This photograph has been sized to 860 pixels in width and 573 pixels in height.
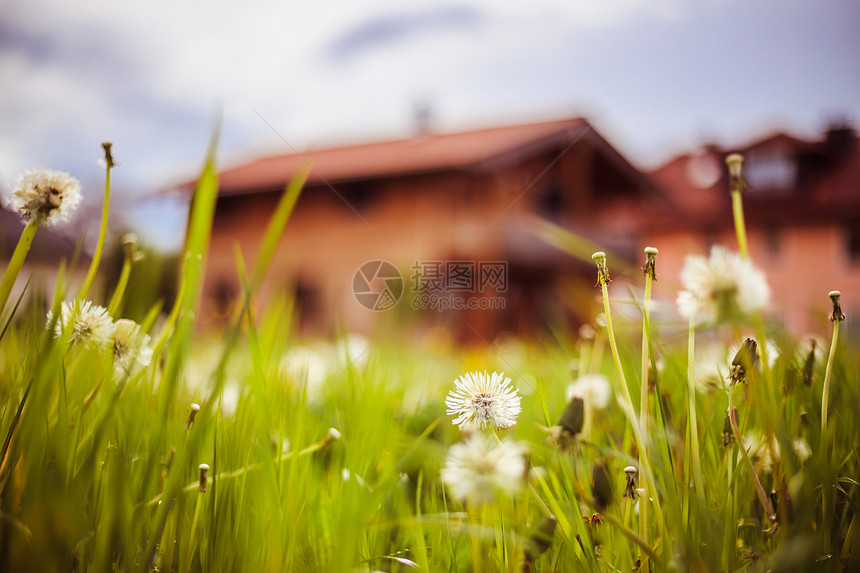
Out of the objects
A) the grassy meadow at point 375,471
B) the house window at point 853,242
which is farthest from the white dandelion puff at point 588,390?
the house window at point 853,242

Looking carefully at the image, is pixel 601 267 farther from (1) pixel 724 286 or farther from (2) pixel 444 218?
(2) pixel 444 218

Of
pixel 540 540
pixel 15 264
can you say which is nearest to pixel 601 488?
pixel 540 540

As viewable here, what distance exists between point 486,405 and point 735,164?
18 centimetres

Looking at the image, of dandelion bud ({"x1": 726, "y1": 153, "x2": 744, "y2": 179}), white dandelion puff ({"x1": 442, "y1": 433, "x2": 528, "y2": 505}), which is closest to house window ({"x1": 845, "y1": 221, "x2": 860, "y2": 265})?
dandelion bud ({"x1": 726, "y1": 153, "x2": 744, "y2": 179})

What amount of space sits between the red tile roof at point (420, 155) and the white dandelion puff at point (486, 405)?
1120 millimetres

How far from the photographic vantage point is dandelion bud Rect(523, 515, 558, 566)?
0.91 ft

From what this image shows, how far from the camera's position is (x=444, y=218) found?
15.2 feet

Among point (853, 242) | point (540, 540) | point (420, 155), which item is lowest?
point (540, 540)

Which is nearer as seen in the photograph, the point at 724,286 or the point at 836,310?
the point at 724,286

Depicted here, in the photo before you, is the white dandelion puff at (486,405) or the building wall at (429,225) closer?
the white dandelion puff at (486,405)

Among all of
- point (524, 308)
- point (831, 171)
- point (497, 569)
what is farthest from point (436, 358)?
point (831, 171)

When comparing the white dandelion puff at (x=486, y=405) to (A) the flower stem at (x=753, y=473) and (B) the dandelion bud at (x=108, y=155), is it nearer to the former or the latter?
(A) the flower stem at (x=753, y=473)

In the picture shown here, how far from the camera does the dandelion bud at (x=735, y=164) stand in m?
0.26

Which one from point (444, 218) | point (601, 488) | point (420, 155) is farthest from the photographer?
point (444, 218)
